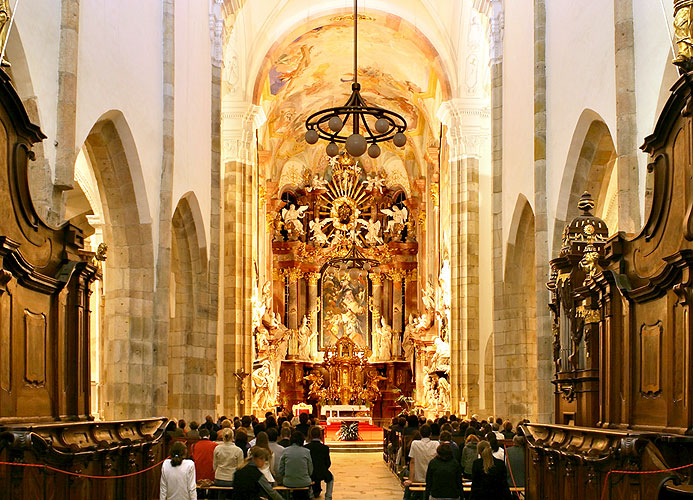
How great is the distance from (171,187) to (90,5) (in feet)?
13.5

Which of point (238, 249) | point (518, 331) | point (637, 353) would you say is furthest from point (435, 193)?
point (637, 353)

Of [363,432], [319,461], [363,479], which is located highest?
[319,461]

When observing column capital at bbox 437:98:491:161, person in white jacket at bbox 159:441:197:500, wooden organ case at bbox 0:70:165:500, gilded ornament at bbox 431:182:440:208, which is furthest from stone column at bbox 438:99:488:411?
person in white jacket at bbox 159:441:197:500

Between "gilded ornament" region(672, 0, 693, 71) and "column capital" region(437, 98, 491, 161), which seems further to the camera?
"column capital" region(437, 98, 491, 161)

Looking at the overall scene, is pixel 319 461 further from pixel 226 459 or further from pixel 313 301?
pixel 313 301

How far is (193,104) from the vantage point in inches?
718

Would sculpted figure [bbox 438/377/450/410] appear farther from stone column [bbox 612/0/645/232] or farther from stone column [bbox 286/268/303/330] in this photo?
stone column [bbox 612/0/645/232]

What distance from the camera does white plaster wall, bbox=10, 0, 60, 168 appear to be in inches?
387

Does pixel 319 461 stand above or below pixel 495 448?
below

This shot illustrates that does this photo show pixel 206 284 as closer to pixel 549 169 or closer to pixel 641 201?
pixel 549 169

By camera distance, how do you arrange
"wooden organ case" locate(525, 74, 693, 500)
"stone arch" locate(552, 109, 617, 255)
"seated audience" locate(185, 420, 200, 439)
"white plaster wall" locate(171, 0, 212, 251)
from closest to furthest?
"wooden organ case" locate(525, 74, 693, 500) → "seated audience" locate(185, 420, 200, 439) → "stone arch" locate(552, 109, 617, 255) → "white plaster wall" locate(171, 0, 212, 251)

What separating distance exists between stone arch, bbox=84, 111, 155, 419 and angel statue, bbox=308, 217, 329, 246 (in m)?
22.3

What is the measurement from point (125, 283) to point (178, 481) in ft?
23.7

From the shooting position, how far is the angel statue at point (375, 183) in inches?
1467
